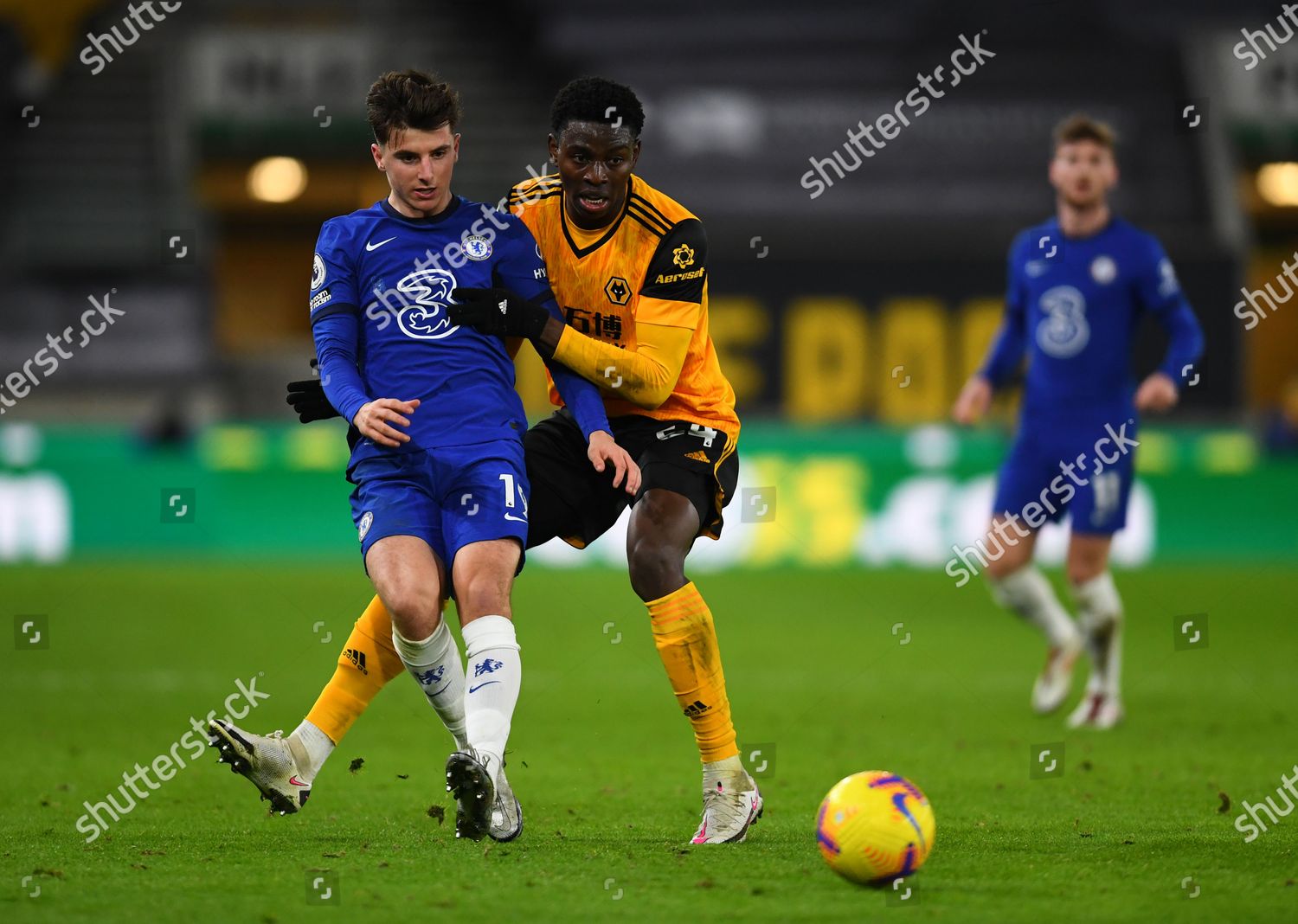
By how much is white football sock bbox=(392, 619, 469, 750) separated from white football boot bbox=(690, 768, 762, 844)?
0.78m

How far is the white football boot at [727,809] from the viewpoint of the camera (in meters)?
5.33

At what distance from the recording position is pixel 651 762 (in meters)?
7.26

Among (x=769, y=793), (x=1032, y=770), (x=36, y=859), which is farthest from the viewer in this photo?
(x=1032, y=770)

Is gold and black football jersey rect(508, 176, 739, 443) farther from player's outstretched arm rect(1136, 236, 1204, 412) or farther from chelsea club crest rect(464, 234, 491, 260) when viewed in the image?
player's outstretched arm rect(1136, 236, 1204, 412)

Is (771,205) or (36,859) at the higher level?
(771,205)

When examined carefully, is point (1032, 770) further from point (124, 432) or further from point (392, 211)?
point (124, 432)

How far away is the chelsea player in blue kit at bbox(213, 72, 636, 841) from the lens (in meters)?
5.16

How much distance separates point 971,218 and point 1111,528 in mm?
13097

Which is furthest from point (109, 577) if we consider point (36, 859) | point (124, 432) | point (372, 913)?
point (372, 913)

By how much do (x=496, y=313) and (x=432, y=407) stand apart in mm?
345

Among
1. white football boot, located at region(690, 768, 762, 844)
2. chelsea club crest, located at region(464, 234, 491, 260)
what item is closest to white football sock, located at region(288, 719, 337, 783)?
white football boot, located at region(690, 768, 762, 844)

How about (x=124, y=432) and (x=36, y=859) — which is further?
(x=124, y=432)

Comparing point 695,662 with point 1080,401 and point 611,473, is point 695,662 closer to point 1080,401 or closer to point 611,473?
point 611,473

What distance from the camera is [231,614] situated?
12727mm
